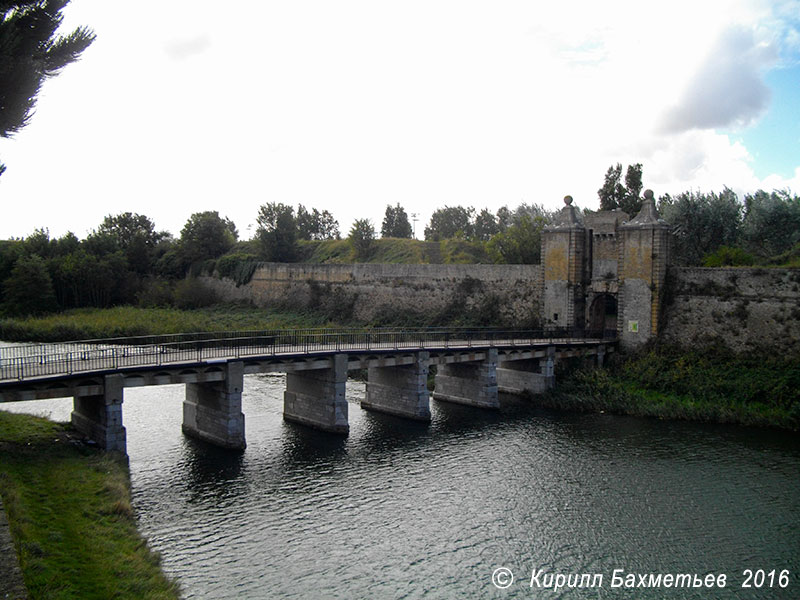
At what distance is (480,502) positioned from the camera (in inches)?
858

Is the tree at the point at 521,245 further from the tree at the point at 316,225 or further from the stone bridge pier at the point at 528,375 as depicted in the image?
the tree at the point at 316,225

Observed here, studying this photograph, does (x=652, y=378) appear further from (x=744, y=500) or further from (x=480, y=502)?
(x=480, y=502)

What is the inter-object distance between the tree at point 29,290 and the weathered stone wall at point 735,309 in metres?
57.9

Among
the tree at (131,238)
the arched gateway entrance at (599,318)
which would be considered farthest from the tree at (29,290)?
the arched gateway entrance at (599,318)

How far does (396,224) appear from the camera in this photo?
287ft

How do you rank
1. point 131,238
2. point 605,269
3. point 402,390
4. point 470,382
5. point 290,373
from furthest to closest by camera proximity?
point 131,238
point 605,269
point 470,382
point 402,390
point 290,373

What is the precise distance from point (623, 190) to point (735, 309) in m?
19.4

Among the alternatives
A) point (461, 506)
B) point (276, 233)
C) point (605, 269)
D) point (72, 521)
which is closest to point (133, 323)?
point (276, 233)

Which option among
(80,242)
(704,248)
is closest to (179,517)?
(704,248)

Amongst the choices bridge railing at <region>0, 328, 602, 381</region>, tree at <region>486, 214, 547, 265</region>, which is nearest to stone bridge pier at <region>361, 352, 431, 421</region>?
bridge railing at <region>0, 328, 602, 381</region>

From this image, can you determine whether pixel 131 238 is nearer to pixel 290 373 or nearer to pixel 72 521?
pixel 290 373

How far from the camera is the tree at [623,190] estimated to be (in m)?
53.3

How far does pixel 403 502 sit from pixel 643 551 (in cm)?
752

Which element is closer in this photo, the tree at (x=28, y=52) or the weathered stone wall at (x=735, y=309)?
the tree at (x=28, y=52)
